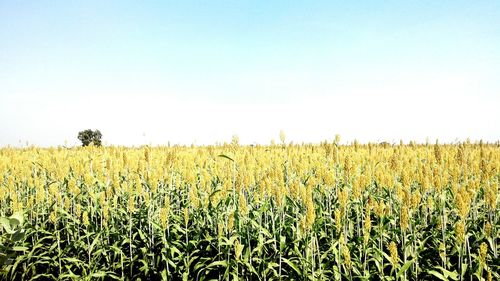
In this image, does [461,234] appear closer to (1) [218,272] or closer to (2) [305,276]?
(2) [305,276]

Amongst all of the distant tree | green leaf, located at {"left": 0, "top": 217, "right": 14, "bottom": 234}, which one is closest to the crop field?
green leaf, located at {"left": 0, "top": 217, "right": 14, "bottom": 234}

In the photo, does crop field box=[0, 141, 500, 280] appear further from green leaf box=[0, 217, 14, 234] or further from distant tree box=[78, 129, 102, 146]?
distant tree box=[78, 129, 102, 146]

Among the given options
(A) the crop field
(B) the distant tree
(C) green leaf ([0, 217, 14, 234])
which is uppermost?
(B) the distant tree

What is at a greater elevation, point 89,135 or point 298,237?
point 89,135

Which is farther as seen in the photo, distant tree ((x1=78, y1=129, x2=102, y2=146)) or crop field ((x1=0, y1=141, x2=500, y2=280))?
distant tree ((x1=78, y1=129, x2=102, y2=146))

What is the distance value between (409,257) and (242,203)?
184cm

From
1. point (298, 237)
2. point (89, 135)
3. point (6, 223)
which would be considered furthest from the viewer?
point (89, 135)

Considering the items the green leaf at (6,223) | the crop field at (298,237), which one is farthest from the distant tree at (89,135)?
the green leaf at (6,223)

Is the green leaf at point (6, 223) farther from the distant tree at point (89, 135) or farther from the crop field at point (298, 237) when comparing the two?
the distant tree at point (89, 135)

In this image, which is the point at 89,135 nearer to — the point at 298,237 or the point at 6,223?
the point at 298,237

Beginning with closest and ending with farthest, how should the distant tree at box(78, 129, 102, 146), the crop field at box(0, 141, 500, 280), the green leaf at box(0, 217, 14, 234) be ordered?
1. the green leaf at box(0, 217, 14, 234)
2. the crop field at box(0, 141, 500, 280)
3. the distant tree at box(78, 129, 102, 146)

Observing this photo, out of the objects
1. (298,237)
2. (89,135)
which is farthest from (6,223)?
(89,135)

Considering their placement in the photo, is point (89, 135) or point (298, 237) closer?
point (298, 237)

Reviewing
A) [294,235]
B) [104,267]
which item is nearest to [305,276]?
[294,235]
